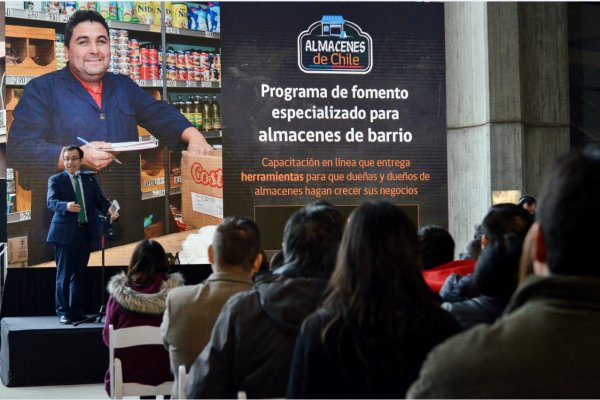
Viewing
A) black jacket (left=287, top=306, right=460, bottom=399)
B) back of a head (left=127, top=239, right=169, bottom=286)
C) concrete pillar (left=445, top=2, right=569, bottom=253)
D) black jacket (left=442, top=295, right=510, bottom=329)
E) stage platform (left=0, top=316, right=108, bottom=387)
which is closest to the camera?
black jacket (left=287, top=306, right=460, bottom=399)

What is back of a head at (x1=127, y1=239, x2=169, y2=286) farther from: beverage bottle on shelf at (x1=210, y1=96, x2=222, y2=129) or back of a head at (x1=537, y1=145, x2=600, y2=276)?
beverage bottle on shelf at (x1=210, y1=96, x2=222, y2=129)

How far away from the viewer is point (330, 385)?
154cm

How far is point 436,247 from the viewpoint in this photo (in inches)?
136

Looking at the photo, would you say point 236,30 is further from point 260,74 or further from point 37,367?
point 37,367

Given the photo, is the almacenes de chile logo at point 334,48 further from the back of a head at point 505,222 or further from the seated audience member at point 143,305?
the back of a head at point 505,222

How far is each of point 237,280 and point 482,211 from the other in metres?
6.43

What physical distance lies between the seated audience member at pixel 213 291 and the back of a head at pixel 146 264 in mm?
1186

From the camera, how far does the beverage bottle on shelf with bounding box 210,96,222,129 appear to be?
8188 millimetres

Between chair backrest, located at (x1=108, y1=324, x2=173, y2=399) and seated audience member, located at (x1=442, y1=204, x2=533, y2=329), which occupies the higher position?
seated audience member, located at (x1=442, y1=204, x2=533, y2=329)

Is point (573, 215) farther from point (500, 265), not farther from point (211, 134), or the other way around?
point (211, 134)

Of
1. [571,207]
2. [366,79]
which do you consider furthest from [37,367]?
[571,207]

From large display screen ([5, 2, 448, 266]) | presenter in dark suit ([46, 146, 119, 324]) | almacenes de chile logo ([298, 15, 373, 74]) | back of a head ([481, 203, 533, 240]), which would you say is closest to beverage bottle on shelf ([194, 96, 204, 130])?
large display screen ([5, 2, 448, 266])

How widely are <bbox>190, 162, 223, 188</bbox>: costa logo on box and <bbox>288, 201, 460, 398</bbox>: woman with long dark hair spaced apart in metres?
6.61

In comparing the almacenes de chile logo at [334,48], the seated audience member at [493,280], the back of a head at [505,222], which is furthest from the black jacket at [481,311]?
the almacenes de chile logo at [334,48]
